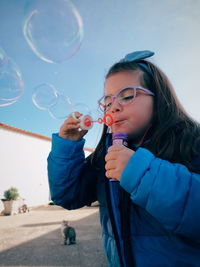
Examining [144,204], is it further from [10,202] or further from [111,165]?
[10,202]

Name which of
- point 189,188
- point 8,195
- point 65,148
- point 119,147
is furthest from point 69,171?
point 8,195

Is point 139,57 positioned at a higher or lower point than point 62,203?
higher

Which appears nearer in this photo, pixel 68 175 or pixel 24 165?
pixel 68 175

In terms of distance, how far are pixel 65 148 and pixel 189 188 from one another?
0.65 m

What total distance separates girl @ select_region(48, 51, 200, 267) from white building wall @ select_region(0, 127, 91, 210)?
1027 cm

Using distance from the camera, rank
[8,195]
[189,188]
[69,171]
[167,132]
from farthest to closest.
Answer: [8,195] → [69,171] → [167,132] → [189,188]

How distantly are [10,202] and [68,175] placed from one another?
380 inches

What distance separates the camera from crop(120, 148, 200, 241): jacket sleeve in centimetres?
67

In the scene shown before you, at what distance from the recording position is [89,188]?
119 cm

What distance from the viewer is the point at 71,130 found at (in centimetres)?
119

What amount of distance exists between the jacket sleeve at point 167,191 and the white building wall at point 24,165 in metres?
10.8

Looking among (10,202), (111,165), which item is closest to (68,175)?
(111,165)

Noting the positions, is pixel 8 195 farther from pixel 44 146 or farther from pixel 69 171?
pixel 69 171

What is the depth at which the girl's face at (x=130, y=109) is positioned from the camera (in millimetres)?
1002
